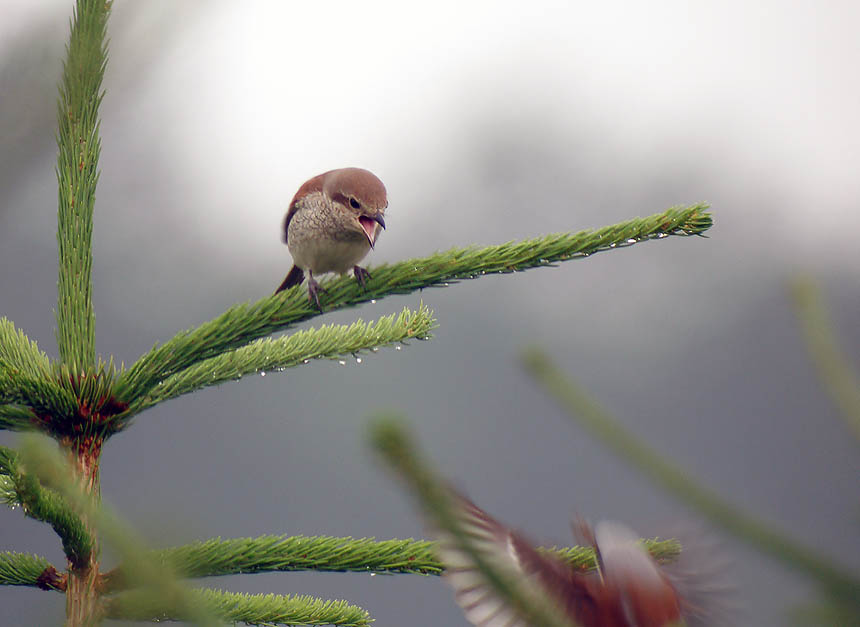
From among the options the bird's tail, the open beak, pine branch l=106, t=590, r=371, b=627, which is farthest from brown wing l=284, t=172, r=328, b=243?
pine branch l=106, t=590, r=371, b=627

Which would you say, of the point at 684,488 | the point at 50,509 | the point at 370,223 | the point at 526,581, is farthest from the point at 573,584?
the point at 370,223

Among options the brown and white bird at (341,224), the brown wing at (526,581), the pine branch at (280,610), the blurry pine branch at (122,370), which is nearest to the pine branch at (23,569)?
the blurry pine branch at (122,370)

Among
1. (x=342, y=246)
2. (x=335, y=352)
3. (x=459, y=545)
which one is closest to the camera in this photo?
(x=459, y=545)

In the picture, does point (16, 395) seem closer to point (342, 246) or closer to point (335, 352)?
point (335, 352)

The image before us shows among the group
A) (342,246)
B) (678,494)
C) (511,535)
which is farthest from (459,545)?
(342,246)

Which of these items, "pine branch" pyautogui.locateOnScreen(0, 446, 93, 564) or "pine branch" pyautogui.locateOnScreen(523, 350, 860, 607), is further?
"pine branch" pyautogui.locateOnScreen(0, 446, 93, 564)

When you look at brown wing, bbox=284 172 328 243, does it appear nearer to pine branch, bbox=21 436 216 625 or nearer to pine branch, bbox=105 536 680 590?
pine branch, bbox=105 536 680 590

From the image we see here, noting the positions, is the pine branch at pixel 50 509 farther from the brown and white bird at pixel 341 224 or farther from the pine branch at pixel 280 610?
the brown and white bird at pixel 341 224

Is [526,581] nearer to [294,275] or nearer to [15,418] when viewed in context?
[15,418]
